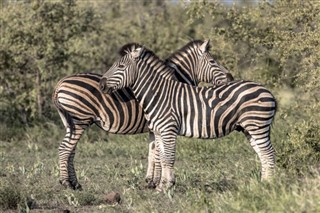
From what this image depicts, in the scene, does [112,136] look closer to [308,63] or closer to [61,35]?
[61,35]

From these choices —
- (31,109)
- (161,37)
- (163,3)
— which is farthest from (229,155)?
(163,3)

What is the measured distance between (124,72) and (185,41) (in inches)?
370

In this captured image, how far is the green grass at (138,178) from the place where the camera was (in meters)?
7.02

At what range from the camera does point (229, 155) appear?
1412 cm

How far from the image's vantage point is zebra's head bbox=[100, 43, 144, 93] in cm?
1016

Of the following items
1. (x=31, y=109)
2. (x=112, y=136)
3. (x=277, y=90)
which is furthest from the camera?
(x=31, y=109)

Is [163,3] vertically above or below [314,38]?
above

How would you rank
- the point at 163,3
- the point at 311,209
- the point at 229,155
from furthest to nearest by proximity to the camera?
1. the point at 163,3
2. the point at 229,155
3. the point at 311,209

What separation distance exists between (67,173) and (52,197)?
0.99 metres

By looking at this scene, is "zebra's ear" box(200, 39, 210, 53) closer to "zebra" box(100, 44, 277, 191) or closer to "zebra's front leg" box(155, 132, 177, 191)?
"zebra" box(100, 44, 277, 191)

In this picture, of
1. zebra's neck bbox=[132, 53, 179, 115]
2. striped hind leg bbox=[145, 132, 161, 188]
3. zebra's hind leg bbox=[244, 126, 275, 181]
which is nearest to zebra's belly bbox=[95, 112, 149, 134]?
striped hind leg bbox=[145, 132, 161, 188]

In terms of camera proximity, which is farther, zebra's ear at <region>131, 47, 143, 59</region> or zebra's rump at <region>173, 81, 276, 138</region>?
zebra's ear at <region>131, 47, 143, 59</region>

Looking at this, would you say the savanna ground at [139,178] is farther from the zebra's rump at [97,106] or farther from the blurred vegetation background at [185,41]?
the zebra's rump at [97,106]

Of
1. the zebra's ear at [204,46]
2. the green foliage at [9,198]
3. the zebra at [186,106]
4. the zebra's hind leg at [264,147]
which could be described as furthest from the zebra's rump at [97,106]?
the green foliage at [9,198]
